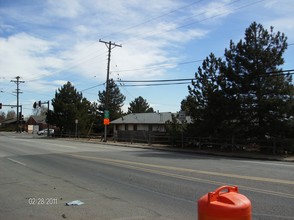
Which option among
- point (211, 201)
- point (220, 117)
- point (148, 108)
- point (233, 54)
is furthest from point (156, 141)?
point (148, 108)

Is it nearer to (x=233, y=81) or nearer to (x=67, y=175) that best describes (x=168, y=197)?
(x=67, y=175)

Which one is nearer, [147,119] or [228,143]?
[228,143]

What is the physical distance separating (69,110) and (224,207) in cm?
5627

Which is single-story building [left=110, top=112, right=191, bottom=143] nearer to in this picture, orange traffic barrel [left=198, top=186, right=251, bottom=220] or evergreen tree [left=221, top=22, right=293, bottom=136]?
evergreen tree [left=221, top=22, right=293, bottom=136]

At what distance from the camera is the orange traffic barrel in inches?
128

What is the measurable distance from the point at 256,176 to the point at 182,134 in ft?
62.4

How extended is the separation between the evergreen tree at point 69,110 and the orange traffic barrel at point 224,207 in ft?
182

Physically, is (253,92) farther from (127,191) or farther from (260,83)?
(127,191)

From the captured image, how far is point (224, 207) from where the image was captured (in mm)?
3270

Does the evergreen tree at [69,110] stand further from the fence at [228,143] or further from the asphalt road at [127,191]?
the asphalt road at [127,191]

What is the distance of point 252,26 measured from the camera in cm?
2542

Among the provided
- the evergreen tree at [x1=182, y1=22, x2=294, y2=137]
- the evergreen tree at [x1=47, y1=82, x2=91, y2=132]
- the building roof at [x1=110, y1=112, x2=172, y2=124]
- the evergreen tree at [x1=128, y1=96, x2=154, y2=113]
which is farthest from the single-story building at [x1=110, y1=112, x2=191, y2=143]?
the evergreen tree at [x1=128, y1=96, x2=154, y2=113]

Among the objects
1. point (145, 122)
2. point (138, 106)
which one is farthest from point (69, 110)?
point (138, 106)

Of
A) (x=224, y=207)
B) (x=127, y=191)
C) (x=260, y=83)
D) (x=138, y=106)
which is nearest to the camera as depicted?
(x=224, y=207)
